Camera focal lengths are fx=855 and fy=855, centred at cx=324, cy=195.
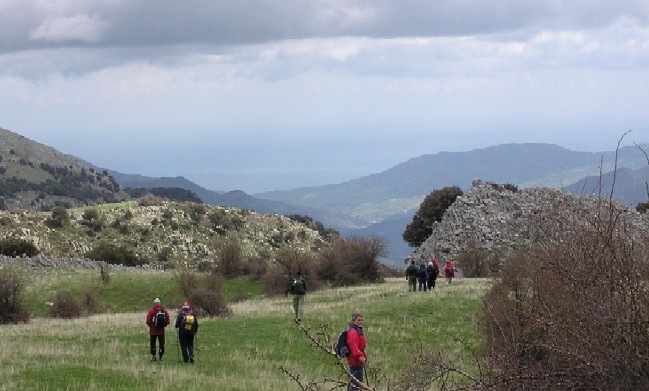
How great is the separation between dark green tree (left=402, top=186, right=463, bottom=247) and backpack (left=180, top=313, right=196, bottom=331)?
170 feet

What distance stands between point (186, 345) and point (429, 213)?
52939 millimetres

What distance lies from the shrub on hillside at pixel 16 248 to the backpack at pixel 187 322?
37465 millimetres

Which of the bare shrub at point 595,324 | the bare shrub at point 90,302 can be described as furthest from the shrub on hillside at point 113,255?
the bare shrub at point 595,324

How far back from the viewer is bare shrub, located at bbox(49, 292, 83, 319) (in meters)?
38.2

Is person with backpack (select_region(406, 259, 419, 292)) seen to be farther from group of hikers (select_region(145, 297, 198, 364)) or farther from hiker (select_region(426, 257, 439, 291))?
group of hikers (select_region(145, 297, 198, 364))

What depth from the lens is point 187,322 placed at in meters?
21.2

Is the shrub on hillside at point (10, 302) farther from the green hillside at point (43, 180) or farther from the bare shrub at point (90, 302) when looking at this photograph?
the green hillside at point (43, 180)

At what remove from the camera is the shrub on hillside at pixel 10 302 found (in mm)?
34656

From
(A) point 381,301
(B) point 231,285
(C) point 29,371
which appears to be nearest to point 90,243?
(B) point 231,285

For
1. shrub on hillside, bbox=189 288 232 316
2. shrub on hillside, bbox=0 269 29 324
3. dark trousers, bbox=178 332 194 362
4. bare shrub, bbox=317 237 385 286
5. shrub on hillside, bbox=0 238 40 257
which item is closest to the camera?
dark trousers, bbox=178 332 194 362

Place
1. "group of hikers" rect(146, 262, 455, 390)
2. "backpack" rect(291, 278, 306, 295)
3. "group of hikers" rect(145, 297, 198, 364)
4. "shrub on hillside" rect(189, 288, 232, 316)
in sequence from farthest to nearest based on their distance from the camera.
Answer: "shrub on hillside" rect(189, 288, 232, 316) → "backpack" rect(291, 278, 306, 295) → "group of hikers" rect(145, 297, 198, 364) → "group of hikers" rect(146, 262, 455, 390)

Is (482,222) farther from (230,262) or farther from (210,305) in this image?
(210,305)

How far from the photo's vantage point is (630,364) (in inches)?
249

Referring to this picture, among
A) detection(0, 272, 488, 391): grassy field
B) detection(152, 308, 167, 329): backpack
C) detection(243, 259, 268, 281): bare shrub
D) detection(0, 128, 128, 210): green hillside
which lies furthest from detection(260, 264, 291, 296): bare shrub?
detection(0, 128, 128, 210): green hillside
